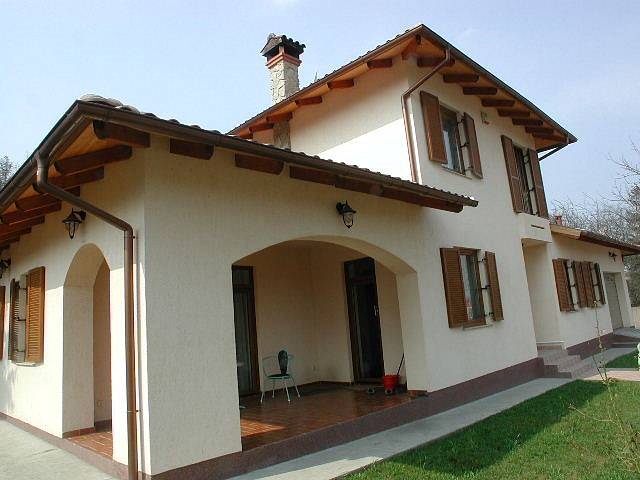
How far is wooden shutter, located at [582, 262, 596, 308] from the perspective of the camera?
45.5 ft

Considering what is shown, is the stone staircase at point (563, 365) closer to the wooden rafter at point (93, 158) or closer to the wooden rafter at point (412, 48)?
the wooden rafter at point (412, 48)

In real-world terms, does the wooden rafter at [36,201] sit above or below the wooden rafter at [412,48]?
below

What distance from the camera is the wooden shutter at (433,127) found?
8812mm

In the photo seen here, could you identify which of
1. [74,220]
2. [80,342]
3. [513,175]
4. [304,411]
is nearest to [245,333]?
[304,411]

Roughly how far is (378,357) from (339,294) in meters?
1.40

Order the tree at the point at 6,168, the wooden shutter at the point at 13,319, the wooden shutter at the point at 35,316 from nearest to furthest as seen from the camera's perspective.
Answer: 1. the wooden shutter at the point at 35,316
2. the wooden shutter at the point at 13,319
3. the tree at the point at 6,168

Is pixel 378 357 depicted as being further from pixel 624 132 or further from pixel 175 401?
pixel 624 132

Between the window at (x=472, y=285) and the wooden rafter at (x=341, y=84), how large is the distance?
3.91m

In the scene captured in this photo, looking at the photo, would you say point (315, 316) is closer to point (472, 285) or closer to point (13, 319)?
point (472, 285)

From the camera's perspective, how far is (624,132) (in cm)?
1850

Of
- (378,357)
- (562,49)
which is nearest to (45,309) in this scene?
(378,357)

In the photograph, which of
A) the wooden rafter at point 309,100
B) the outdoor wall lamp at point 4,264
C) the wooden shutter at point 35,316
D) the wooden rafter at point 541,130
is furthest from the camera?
the wooden rafter at point 541,130

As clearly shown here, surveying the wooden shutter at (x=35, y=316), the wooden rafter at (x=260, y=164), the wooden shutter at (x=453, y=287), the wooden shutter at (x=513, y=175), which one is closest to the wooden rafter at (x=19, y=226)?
the wooden shutter at (x=35, y=316)

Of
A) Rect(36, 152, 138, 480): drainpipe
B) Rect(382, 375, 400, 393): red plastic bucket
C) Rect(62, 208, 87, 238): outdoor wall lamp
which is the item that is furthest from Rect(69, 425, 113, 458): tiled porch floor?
Rect(382, 375, 400, 393): red plastic bucket
